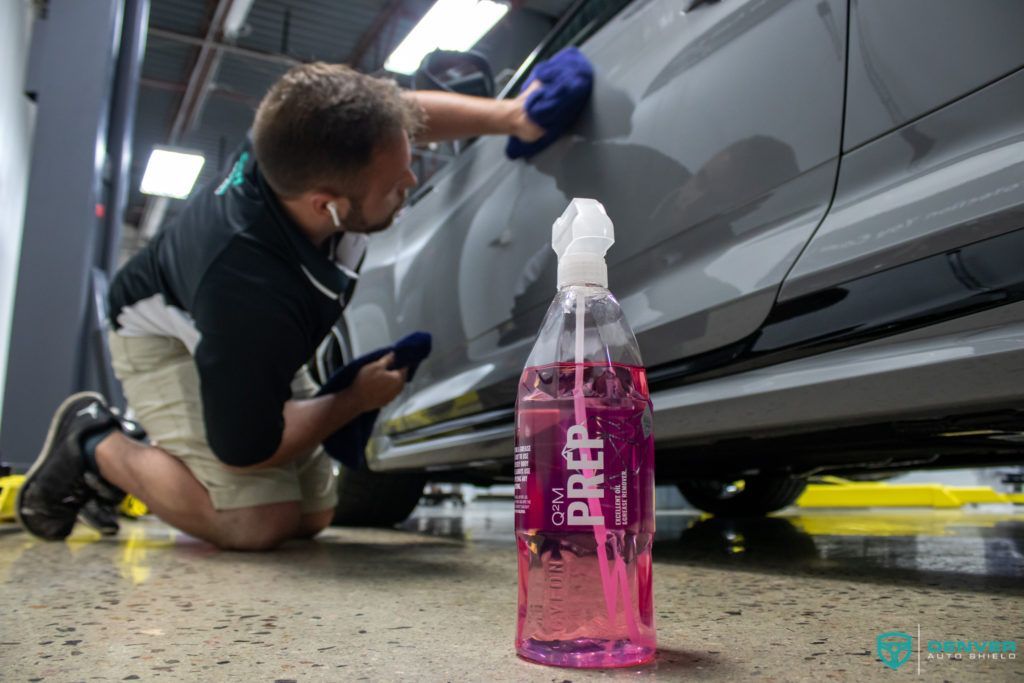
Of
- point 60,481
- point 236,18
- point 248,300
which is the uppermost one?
point 236,18

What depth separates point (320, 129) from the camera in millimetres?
1417

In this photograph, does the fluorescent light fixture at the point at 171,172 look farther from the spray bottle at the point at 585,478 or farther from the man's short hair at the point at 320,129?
the spray bottle at the point at 585,478

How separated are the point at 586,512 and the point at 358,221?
3.57 feet

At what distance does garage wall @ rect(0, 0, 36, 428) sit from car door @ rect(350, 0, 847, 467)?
2456 mm

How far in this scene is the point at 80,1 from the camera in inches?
127

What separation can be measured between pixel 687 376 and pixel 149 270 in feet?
4.15

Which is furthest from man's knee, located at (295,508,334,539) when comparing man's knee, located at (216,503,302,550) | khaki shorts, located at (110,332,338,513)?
man's knee, located at (216,503,302,550)

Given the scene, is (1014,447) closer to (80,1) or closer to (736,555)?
(736,555)

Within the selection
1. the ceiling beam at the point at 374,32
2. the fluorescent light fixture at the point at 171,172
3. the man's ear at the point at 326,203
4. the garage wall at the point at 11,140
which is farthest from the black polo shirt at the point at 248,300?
the fluorescent light fixture at the point at 171,172

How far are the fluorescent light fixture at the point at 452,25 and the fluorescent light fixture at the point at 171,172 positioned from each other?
3.62 metres

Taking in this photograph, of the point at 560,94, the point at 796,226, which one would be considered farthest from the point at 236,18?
the point at 796,226

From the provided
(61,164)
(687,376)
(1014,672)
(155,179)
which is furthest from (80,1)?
(155,179)

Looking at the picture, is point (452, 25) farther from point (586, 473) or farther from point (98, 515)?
point (586, 473)

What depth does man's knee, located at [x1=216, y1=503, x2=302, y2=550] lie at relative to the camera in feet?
5.57
